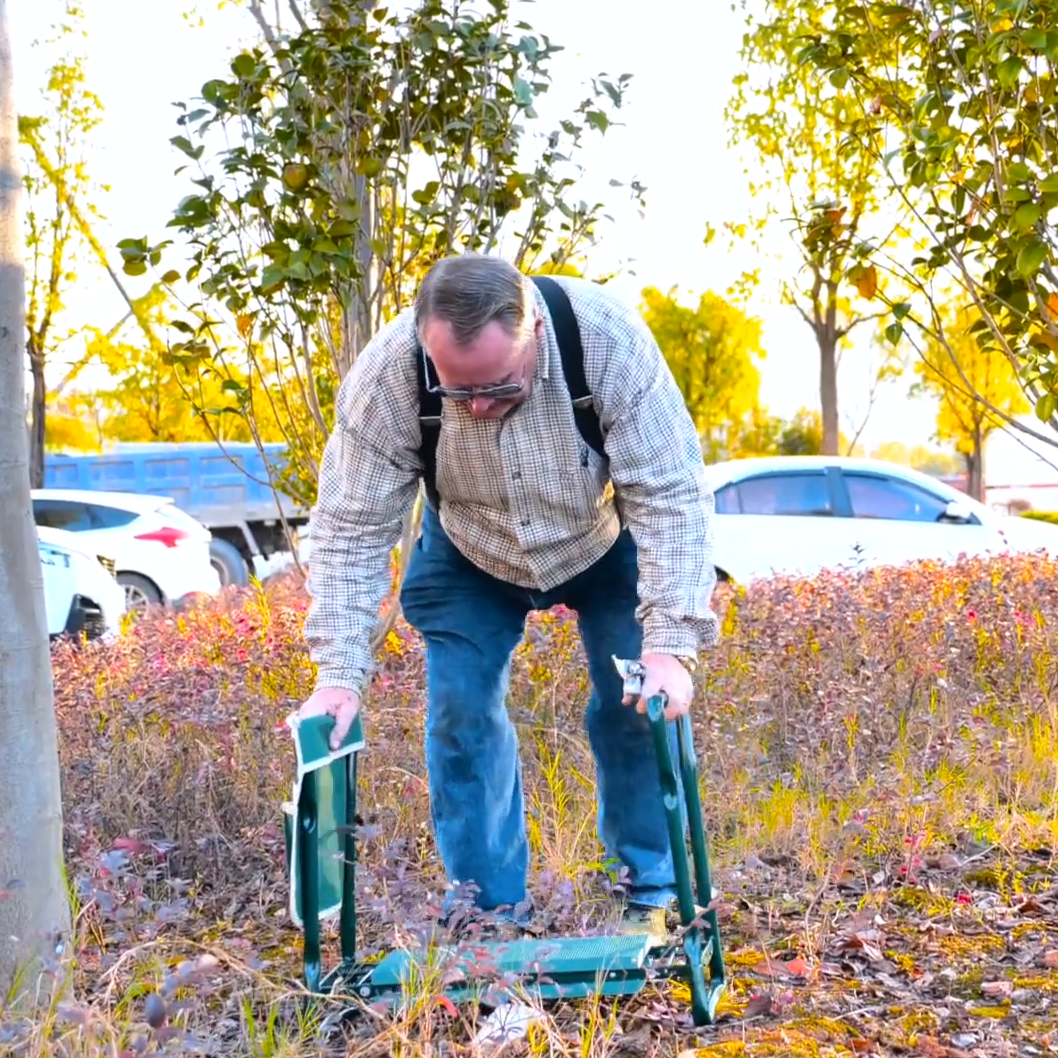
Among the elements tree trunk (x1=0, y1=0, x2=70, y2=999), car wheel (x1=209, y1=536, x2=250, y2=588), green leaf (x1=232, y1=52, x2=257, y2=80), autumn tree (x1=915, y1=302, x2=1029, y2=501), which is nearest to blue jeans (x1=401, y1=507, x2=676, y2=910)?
tree trunk (x1=0, y1=0, x2=70, y2=999)

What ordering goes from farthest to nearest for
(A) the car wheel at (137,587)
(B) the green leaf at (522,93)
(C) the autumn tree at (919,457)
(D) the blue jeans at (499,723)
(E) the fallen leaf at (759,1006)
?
1. (C) the autumn tree at (919,457)
2. (A) the car wheel at (137,587)
3. (B) the green leaf at (522,93)
4. (D) the blue jeans at (499,723)
5. (E) the fallen leaf at (759,1006)

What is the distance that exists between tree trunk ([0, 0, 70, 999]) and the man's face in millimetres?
792

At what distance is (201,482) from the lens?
23594 millimetres

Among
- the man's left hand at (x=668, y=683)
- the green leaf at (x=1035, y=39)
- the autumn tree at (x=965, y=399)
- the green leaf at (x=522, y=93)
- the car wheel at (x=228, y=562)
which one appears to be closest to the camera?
the man's left hand at (x=668, y=683)

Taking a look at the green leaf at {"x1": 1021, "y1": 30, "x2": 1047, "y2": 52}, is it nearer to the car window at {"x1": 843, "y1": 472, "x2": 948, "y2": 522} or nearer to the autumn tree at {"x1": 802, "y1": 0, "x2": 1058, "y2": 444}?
the autumn tree at {"x1": 802, "y1": 0, "x2": 1058, "y2": 444}

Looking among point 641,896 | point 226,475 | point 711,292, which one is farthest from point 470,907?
point 711,292

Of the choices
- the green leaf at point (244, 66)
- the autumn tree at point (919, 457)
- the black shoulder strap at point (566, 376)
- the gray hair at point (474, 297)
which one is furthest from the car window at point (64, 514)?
the autumn tree at point (919, 457)

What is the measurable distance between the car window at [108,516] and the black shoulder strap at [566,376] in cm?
995

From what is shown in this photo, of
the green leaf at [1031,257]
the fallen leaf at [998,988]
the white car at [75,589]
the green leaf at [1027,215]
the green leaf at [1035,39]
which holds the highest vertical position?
the green leaf at [1035,39]

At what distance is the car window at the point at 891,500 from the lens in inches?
434

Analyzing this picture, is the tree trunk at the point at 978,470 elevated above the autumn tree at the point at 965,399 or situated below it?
below

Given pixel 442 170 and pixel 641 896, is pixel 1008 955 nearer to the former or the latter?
pixel 641 896

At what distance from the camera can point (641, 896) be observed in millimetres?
3393

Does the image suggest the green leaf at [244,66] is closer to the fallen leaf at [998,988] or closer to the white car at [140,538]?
the fallen leaf at [998,988]
